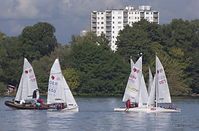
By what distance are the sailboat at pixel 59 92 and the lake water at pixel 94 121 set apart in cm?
145

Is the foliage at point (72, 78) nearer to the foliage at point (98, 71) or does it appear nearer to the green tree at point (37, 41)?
the foliage at point (98, 71)

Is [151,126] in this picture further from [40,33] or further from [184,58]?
[40,33]

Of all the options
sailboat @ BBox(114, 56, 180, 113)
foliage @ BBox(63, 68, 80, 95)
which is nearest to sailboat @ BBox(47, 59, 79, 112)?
sailboat @ BBox(114, 56, 180, 113)

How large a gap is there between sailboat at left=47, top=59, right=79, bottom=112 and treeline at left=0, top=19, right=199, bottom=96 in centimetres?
5679

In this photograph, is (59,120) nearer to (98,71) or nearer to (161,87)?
(161,87)

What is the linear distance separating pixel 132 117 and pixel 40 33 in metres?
86.8

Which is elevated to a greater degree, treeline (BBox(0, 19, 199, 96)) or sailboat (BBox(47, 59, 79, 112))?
treeline (BBox(0, 19, 199, 96))

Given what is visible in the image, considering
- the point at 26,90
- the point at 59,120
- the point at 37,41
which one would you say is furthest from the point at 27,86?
the point at 37,41

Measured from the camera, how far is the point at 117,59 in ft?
481

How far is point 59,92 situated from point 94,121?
1269 cm

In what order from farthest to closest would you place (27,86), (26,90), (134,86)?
(27,86)
(26,90)
(134,86)

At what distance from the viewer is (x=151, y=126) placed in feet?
217

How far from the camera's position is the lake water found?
210ft

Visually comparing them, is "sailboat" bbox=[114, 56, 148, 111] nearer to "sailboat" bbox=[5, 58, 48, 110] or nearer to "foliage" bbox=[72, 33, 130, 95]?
"sailboat" bbox=[5, 58, 48, 110]
